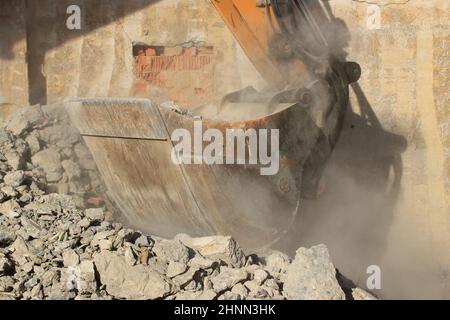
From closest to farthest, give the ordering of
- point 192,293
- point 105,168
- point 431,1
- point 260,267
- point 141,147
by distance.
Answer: point 192,293, point 260,267, point 141,147, point 105,168, point 431,1

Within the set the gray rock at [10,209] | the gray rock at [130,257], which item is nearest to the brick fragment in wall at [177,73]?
the gray rock at [10,209]

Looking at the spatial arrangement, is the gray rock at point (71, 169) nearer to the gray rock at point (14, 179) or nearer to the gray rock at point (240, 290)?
the gray rock at point (14, 179)

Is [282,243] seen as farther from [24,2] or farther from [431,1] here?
[24,2]

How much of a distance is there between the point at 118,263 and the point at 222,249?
681mm

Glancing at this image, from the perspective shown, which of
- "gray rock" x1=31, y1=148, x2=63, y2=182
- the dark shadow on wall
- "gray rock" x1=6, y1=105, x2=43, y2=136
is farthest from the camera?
the dark shadow on wall

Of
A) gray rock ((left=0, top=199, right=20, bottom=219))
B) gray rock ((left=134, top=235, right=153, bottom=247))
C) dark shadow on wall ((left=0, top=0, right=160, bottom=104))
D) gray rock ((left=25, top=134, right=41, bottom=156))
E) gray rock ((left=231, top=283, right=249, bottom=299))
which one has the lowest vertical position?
gray rock ((left=231, top=283, right=249, bottom=299))

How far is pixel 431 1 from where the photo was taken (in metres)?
6.35

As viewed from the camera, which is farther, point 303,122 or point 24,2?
point 24,2

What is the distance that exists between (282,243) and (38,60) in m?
2.87

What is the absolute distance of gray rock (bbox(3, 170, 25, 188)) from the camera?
5.36 meters

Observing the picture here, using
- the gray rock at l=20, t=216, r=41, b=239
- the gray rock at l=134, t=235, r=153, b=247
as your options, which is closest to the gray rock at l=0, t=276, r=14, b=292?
the gray rock at l=20, t=216, r=41, b=239

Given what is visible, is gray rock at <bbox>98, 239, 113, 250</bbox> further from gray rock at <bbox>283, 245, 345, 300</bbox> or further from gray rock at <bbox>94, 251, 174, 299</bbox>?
gray rock at <bbox>283, 245, 345, 300</bbox>

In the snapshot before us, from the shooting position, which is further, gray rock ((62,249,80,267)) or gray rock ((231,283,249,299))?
gray rock ((62,249,80,267))

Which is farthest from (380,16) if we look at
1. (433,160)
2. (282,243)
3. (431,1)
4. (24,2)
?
(24,2)
